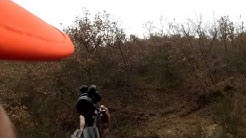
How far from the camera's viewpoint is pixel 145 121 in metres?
21.5

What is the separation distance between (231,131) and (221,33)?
952 centimetres

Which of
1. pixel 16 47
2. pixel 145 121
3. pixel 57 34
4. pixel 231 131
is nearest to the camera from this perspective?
pixel 16 47

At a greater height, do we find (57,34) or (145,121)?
(57,34)

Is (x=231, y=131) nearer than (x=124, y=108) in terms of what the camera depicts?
Yes

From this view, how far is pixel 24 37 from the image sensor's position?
0.79m

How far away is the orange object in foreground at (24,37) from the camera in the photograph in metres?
0.76

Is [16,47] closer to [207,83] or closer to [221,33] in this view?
[207,83]

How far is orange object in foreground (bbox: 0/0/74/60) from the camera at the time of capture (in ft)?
2.50

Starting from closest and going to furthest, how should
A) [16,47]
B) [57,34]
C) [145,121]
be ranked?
[16,47] → [57,34] → [145,121]

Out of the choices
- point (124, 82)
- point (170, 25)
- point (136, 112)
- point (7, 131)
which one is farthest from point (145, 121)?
point (7, 131)

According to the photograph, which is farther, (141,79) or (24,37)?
(141,79)

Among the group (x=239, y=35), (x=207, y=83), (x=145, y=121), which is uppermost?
(x=239, y=35)

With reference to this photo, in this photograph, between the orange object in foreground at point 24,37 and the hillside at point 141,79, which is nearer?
the orange object in foreground at point 24,37

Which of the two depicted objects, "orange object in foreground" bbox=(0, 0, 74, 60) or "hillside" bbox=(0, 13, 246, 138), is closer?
"orange object in foreground" bbox=(0, 0, 74, 60)
